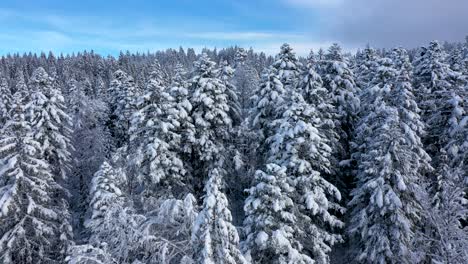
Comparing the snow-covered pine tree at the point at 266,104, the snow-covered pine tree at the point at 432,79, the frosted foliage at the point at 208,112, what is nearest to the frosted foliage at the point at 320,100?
the snow-covered pine tree at the point at 266,104

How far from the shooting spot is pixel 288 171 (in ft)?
75.1

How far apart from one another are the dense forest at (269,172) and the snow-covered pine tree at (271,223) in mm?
68

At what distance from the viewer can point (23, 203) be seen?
74.6 feet

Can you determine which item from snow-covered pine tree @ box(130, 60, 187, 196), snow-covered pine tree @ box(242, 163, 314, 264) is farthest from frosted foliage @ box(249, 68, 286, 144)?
snow-covered pine tree @ box(242, 163, 314, 264)

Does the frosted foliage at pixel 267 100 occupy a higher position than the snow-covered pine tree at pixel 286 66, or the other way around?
the snow-covered pine tree at pixel 286 66

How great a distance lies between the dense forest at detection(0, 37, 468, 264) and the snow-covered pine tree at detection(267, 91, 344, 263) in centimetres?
9

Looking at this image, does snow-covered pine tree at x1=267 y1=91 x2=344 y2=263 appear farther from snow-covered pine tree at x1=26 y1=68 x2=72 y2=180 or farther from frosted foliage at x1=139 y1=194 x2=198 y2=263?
snow-covered pine tree at x1=26 y1=68 x2=72 y2=180

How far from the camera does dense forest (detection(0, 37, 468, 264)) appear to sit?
1530 cm

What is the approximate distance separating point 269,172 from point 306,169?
3155 millimetres

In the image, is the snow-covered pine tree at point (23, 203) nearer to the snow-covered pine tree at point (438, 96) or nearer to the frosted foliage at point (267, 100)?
the frosted foliage at point (267, 100)

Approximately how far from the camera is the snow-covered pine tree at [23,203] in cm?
2178

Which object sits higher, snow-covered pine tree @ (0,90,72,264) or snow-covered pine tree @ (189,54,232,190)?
snow-covered pine tree @ (189,54,232,190)

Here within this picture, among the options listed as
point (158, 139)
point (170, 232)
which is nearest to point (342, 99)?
point (158, 139)

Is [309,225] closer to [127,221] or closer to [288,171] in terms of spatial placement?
[288,171]
